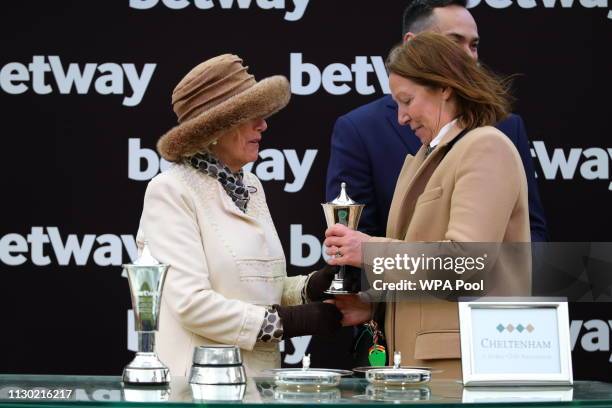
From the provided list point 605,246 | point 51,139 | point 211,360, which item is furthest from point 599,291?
point 211,360

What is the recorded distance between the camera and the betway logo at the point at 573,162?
492cm

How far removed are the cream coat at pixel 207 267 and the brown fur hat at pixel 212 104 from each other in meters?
0.09

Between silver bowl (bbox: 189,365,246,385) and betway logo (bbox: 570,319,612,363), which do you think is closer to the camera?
silver bowl (bbox: 189,365,246,385)

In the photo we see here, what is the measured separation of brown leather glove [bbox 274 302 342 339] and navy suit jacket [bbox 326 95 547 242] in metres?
0.70

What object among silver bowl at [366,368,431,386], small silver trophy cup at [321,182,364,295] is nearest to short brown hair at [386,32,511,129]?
small silver trophy cup at [321,182,364,295]

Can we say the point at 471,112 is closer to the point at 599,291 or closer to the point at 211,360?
the point at 211,360

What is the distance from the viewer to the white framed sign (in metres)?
2.79

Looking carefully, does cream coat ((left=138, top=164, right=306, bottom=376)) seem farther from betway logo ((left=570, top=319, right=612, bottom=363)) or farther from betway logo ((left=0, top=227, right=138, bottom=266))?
betway logo ((left=570, top=319, right=612, bottom=363))

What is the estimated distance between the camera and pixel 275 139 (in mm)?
4918

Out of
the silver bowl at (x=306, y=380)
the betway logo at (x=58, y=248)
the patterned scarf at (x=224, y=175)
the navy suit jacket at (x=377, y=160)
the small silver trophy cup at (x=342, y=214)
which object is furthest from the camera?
the betway logo at (x=58, y=248)

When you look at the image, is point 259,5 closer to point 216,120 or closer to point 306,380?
point 216,120

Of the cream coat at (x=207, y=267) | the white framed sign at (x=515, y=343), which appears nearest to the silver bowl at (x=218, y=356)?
the white framed sign at (x=515, y=343)

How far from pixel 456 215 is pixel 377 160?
3.64 feet

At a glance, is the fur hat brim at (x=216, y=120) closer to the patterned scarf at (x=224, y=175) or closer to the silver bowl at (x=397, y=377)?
the patterned scarf at (x=224, y=175)
